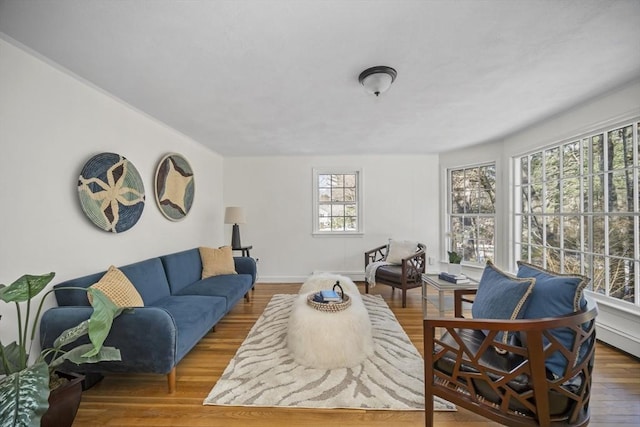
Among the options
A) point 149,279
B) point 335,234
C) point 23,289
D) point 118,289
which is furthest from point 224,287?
point 335,234

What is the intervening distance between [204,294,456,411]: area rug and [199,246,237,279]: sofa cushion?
46.4 inches

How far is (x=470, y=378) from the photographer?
1352mm

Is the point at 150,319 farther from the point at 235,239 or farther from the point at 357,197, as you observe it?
the point at 357,197

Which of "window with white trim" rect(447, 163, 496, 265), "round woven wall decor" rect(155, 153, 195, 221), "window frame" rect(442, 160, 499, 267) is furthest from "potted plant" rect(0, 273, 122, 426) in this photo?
"window with white trim" rect(447, 163, 496, 265)

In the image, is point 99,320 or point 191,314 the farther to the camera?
point 191,314

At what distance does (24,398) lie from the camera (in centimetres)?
104

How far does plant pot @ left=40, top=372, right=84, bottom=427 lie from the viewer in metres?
1.27

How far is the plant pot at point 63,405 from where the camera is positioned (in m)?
1.27

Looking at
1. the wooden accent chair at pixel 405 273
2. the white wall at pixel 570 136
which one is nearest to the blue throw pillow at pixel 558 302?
the white wall at pixel 570 136

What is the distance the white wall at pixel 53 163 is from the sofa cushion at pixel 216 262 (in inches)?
28.6

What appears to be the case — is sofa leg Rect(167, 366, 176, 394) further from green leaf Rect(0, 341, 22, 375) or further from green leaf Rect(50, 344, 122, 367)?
green leaf Rect(0, 341, 22, 375)

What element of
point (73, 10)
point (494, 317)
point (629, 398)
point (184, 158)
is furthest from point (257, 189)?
point (629, 398)

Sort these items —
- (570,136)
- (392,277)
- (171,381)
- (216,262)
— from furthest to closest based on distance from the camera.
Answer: (392,277) < (216,262) < (570,136) < (171,381)

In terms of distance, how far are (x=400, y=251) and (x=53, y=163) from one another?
396 centimetres
